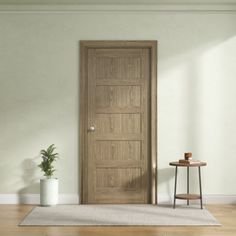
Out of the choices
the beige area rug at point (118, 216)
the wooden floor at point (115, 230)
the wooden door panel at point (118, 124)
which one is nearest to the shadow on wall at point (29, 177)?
the beige area rug at point (118, 216)

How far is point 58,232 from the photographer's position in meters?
5.10

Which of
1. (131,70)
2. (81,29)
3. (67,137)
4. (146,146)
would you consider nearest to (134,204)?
(146,146)

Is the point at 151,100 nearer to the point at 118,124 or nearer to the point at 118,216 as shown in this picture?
the point at 118,124

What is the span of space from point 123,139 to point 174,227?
1.83m

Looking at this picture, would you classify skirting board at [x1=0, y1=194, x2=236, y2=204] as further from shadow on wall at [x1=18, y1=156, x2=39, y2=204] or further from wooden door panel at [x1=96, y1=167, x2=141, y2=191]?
wooden door panel at [x1=96, y1=167, x2=141, y2=191]

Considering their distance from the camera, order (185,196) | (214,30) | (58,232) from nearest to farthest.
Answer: (58,232) < (185,196) < (214,30)

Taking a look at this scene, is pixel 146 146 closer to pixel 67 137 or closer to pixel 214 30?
pixel 67 137

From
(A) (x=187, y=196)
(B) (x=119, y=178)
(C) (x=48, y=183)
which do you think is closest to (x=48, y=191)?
(C) (x=48, y=183)

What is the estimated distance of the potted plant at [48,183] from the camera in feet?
21.5

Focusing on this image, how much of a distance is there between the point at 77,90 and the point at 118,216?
6.00 ft

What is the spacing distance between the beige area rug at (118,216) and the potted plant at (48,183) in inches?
5.5

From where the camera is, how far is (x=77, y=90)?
686 cm

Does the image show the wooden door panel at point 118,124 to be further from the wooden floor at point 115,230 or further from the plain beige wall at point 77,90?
the wooden floor at point 115,230

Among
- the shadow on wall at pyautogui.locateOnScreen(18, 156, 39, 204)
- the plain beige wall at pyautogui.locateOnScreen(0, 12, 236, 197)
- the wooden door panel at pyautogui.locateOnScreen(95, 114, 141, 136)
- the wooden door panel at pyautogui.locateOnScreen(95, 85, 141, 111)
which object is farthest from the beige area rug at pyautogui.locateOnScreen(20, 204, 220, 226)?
the wooden door panel at pyautogui.locateOnScreen(95, 85, 141, 111)
